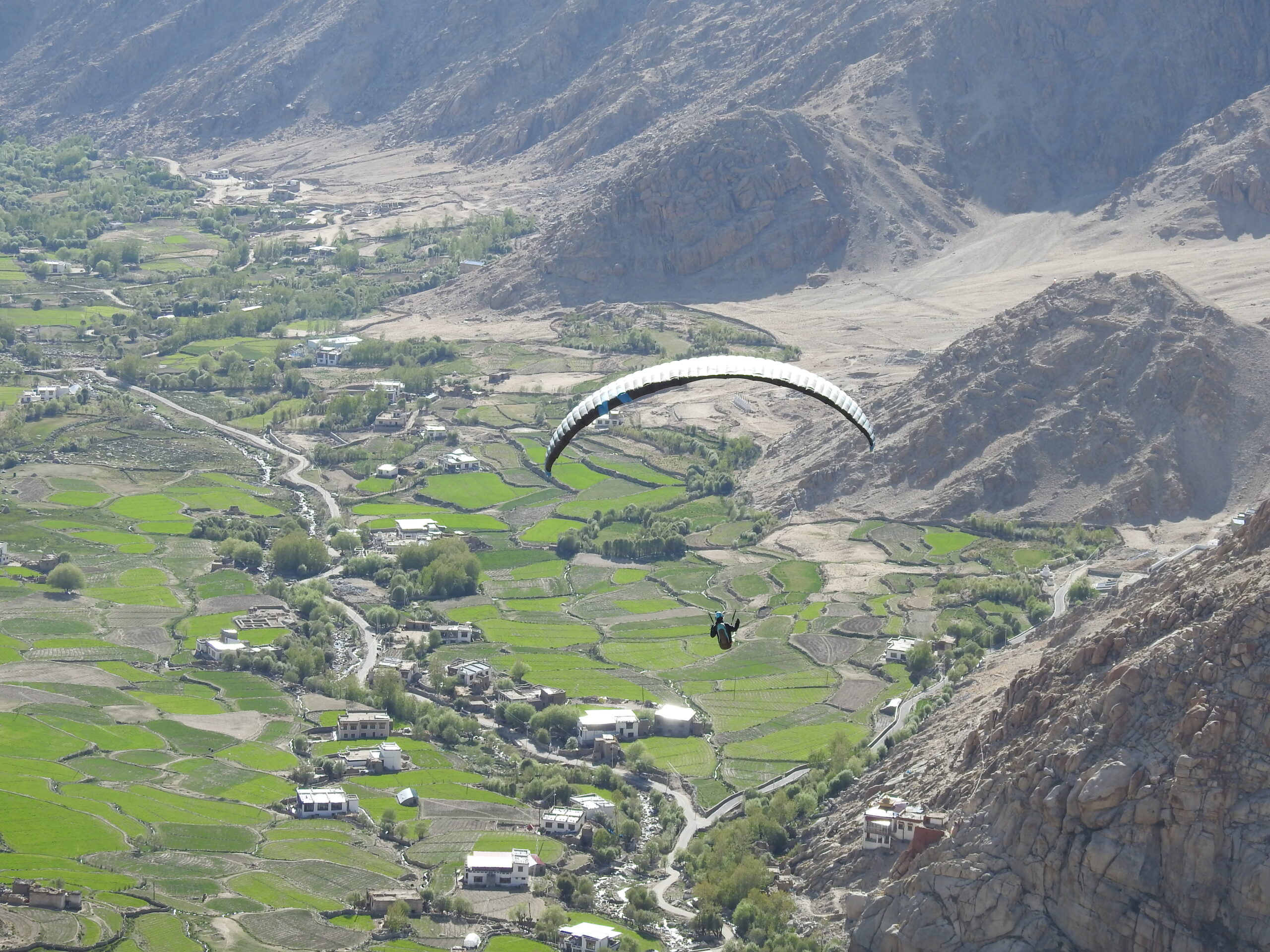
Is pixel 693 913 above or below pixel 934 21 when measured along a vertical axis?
below

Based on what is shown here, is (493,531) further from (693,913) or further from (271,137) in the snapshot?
(271,137)

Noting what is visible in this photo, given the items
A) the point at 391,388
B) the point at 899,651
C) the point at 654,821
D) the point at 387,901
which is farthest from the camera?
the point at 391,388

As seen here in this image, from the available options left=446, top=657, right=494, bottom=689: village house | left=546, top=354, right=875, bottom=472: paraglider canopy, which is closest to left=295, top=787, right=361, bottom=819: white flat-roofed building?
left=446, top=657, right=494, bottom=689: village house

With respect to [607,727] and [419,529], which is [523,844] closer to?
[607,727]

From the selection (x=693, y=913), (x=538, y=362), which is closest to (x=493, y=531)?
(x=538, y=362)

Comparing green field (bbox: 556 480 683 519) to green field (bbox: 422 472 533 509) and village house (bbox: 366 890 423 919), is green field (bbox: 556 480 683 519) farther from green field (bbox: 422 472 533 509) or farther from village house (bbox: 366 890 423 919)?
village house (bbox: 366 890 423 919)

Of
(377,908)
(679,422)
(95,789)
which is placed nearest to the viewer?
(377,908)

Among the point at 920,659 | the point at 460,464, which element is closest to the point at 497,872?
the point at 920,659

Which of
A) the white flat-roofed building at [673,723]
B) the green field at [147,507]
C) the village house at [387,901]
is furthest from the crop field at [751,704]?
the green field at [147,507]
